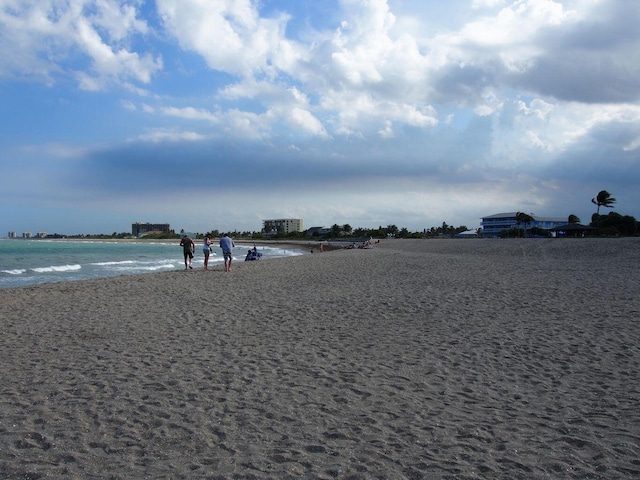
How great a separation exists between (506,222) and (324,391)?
111 metres

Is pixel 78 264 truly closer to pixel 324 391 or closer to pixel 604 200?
pixel 324 391

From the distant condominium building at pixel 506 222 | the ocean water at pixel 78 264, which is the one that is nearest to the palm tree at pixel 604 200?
the distant condominium building at pixel 506 222

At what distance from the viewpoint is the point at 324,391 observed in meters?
4.74

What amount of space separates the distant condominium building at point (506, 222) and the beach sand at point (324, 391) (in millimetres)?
98921

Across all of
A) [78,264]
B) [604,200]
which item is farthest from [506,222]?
[78,264]

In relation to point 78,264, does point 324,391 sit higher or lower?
higher

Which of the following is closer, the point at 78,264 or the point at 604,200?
the point at 78,264

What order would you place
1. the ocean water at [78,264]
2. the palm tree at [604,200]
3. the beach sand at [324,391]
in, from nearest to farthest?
the beach sand at [324,391] < the ocean water at [78,264] < the palm tree at [604,200]

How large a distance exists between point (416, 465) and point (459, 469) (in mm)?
300

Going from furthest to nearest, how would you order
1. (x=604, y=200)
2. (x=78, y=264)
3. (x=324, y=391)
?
(x=604, y=200)
(x=78, y=264)
(x=324, y=391)

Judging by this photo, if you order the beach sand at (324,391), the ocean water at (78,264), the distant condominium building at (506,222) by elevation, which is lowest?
the ocean water at (78,264)

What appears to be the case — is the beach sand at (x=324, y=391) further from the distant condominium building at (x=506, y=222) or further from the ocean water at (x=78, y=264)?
the distant condominium building at (x=506, y=222)

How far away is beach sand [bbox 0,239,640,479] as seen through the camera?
3.33m

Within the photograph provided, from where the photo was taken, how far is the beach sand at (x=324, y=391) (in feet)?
10.9
